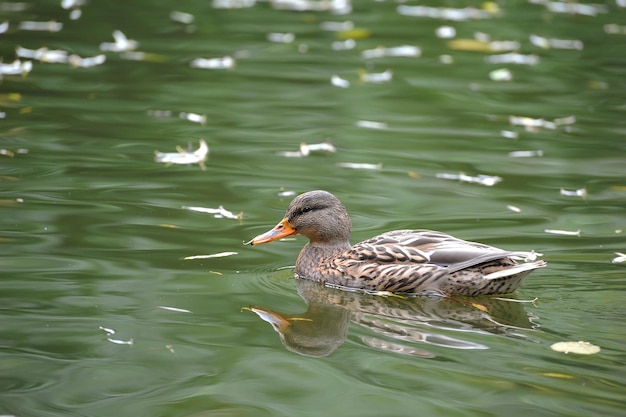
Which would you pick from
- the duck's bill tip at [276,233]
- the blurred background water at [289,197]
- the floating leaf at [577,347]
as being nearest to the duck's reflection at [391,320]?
the blurred background water at [289,197]

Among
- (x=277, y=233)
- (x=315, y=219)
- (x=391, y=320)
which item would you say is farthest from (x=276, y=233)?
(x=391, y=320)

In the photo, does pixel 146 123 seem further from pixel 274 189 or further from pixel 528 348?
pixel 528 348

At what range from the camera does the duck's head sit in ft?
27.7

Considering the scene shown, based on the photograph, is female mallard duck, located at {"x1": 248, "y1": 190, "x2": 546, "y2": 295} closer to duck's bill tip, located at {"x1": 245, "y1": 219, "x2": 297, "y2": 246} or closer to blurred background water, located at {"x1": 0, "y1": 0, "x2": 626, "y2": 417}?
duck's bill tip, located at {"x1": 245, "y1": 219, "x2": 297, "y2": 246}

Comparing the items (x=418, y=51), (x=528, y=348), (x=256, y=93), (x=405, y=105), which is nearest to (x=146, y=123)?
(x=256, y=93)

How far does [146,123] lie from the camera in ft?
39.2

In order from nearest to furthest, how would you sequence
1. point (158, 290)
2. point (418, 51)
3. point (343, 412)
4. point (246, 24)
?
point (343, 412) → point (158, 290) → point (418, 51) → point (246, 24)

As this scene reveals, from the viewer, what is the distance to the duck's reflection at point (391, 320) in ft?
21.8

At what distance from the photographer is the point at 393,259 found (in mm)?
7941

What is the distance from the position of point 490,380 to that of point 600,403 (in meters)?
0.59

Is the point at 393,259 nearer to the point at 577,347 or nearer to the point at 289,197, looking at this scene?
the point at 577,347

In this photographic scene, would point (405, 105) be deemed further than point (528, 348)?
Yes

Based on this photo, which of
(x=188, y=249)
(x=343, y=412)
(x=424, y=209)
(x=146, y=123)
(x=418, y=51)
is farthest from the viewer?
(x=418, y=51)

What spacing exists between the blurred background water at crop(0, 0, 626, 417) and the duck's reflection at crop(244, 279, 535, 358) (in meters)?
0.02
